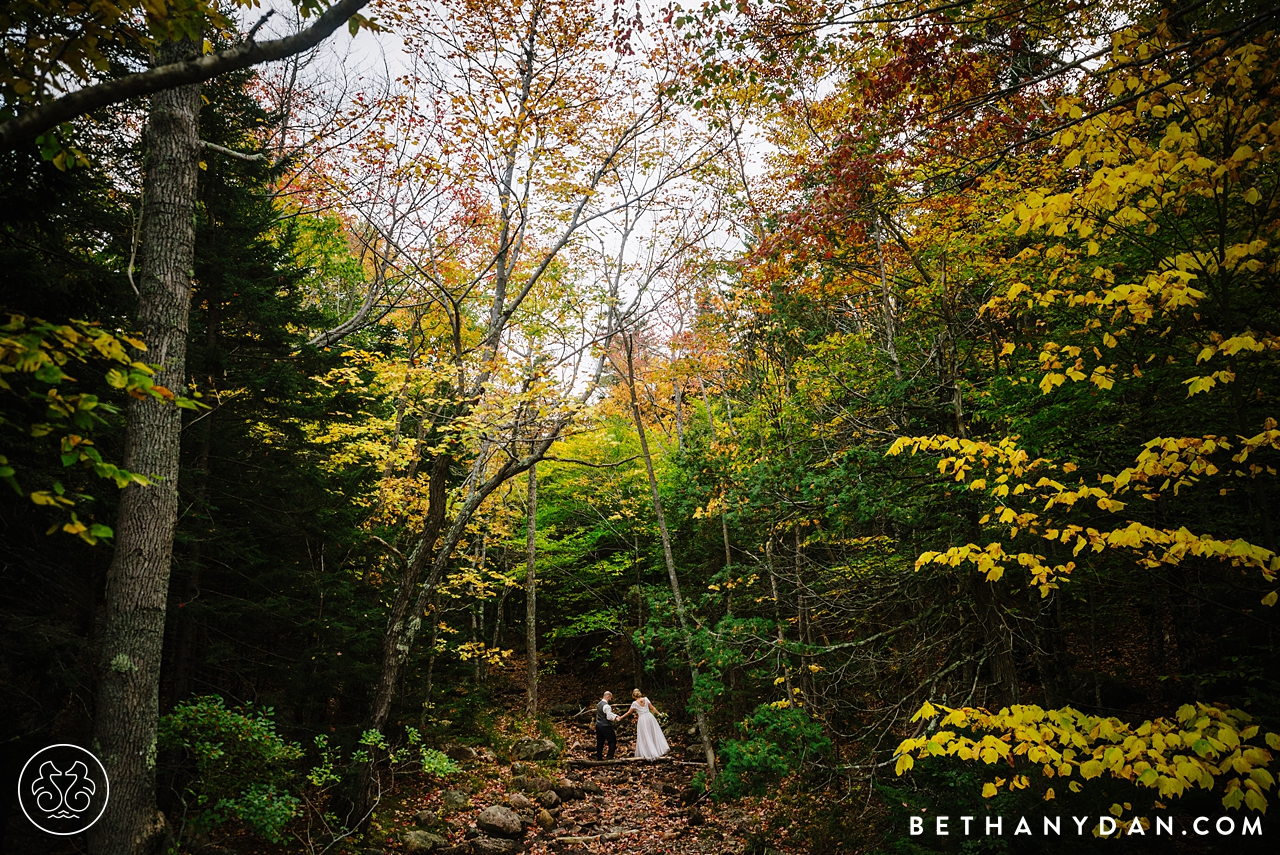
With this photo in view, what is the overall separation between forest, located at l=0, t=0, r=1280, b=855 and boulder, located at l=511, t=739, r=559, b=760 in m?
0.08

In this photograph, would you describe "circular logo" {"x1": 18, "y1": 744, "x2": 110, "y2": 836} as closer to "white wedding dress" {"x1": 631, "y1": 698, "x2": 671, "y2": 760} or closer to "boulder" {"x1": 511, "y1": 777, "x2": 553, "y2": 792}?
"boulder" {"x1": 511, "y1": 777, "x2": 553, "y2": 792}

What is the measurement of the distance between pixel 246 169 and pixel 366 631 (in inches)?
276

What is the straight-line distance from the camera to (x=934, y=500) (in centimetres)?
681

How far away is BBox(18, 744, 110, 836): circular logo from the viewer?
457 cm

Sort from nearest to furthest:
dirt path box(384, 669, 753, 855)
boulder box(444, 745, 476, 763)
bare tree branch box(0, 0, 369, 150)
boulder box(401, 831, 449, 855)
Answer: bare tree branch box(0, 0, 369, 150), boulder box(401, 831, 449, 855), dirt path box(384, 669, 753, 855), boulder box(444, 745, 476, 763)

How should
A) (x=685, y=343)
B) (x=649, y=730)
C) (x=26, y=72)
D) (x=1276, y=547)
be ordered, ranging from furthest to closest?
1. (x=685, y=343)
2. (x=649, y=730)
3. (x=1276, y=547)
4. (x=26, y=72)

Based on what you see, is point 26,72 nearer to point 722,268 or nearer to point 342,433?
point 342,433

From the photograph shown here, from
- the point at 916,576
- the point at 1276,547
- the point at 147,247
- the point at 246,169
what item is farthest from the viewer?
the point at 246,169

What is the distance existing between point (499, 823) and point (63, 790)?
508 cm

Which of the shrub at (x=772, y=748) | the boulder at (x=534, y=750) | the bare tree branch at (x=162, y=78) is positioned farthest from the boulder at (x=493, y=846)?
the bare tree branch at (x=162, y=78)

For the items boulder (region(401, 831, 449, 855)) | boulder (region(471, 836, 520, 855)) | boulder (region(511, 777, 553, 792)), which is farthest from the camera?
boulder (region(511, 777, 553, 792))

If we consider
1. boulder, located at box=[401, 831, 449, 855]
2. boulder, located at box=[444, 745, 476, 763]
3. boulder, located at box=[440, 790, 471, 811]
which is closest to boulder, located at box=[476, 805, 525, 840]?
boulder, located at box=[401, 831, 449, 855]

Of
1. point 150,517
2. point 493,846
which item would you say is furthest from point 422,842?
point 150,517

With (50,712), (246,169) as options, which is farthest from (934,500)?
(246,169)
